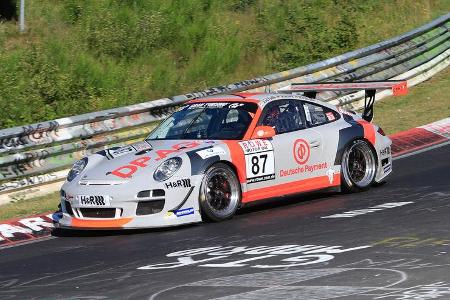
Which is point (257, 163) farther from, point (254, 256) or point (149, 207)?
point (254, 256)

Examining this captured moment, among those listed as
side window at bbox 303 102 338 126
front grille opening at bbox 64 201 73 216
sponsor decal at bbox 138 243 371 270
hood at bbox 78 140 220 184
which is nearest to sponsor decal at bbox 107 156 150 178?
hood at bbox 78 140 220 184

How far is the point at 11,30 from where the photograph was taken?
19.9 m

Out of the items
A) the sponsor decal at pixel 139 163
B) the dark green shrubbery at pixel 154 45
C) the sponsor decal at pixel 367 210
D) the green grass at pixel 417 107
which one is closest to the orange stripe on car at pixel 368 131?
the sponsor decal at pixel 367 210

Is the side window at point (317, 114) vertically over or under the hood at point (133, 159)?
over

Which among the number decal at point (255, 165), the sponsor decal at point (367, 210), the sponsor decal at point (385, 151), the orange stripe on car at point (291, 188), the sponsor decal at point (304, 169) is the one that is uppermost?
the number decal at point (255, 165)

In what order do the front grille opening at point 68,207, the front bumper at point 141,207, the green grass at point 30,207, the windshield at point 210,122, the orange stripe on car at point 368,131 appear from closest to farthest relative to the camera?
the front bumper at point 141,207, the front grille opening at point 68,207, the windshield at point 210,122, the green grass at point 30,207, the orange stripe on car at point 368,131

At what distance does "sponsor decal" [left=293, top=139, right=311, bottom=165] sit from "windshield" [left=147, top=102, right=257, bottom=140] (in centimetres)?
62

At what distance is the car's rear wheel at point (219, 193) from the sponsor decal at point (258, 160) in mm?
237

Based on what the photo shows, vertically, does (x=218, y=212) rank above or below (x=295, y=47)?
below

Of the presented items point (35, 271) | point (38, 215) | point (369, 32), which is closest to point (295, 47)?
point (369, 32)

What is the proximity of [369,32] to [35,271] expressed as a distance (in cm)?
1517

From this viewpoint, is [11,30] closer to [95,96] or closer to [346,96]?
[95,96]

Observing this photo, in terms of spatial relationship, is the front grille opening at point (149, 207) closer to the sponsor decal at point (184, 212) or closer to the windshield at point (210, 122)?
the sponsor decal at point (184, 212)

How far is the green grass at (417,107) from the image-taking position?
58.1 ft
